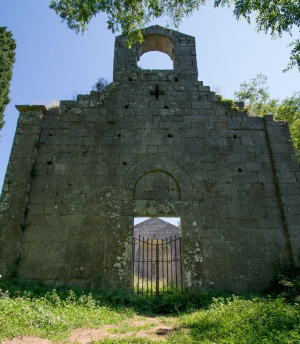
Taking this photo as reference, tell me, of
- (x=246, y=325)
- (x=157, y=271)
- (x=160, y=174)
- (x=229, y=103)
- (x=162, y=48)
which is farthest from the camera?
(x=162, y=48)

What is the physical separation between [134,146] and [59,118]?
2500mm

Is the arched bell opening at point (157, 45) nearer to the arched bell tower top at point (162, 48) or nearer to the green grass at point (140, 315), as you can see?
the arched bell tower top at point (162, 48)

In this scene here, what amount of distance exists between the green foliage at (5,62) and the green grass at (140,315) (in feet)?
25.2

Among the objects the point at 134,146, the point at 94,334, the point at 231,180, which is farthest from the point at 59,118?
the point at 94,334

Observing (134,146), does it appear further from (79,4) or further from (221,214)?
(79,4)

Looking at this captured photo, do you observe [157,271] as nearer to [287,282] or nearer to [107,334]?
[287,282]

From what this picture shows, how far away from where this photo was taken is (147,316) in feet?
18.4

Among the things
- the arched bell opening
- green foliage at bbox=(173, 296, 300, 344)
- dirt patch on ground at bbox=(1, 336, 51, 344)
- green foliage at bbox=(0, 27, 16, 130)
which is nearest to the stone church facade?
the arched bell opening

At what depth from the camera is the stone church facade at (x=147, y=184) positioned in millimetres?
6625

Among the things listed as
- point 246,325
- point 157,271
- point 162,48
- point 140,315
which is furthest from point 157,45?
point 246,325

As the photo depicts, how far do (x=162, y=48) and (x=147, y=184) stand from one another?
18.3 ft

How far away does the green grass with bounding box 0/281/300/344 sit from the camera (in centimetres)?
368

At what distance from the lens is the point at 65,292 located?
19.5 feet

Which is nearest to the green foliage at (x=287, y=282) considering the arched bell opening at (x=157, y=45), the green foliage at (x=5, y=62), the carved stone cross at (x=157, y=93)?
the carved stone cross at (x=157, y=93)
